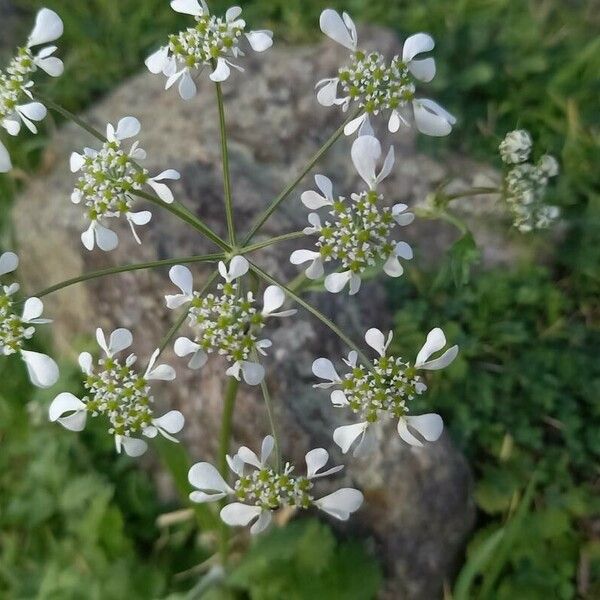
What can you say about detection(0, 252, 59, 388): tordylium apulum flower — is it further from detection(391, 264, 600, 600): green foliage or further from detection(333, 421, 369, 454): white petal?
detection(391, 264, 600, 600): green foliage

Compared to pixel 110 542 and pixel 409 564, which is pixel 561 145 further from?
pixel 110 542

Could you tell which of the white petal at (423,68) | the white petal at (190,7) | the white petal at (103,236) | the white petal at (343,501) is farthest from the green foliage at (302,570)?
the white petal at (190,7)

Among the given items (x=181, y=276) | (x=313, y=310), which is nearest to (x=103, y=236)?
(x=181, y=276)

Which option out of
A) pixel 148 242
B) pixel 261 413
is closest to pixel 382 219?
pixel 261 413

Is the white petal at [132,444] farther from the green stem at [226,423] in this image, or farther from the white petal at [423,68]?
the white petal at [423,68]

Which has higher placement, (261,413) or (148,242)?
(148,242)

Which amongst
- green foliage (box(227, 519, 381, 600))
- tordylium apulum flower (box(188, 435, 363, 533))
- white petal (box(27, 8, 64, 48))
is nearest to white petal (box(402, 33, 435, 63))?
white petal (box(27, 8, 64, 48))

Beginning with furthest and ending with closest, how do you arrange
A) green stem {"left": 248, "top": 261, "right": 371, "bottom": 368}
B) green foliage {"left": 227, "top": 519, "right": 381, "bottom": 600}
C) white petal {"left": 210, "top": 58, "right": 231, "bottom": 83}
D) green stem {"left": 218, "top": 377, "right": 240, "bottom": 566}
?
green foliage {"left": 227, "top": 519, "right": 381, "bottom": 600} < green stem {"left": 218, "top": 377, "right": 240, "bottom": 566} < white petal {"left": 210, "top": 58, "right": 231, "bottom": 83} < green stem {"left": 248, "top": 261, "right": 371, "bottom": 368}
